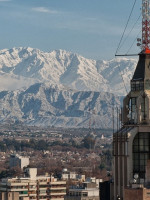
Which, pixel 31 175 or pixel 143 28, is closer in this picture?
pixel 143 28

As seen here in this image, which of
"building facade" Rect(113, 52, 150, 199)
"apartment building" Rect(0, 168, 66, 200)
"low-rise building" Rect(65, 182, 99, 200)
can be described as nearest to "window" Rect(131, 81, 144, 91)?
"building facade" Rect(113, 52, 150, 199)

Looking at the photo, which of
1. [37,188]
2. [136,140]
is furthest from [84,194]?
[136,140]

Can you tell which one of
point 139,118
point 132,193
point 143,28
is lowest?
point 132,193

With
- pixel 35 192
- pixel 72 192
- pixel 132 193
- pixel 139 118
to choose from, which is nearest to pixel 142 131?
pixel 139 118

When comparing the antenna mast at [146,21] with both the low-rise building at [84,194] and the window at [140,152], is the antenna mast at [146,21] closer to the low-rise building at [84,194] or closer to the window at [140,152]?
the window at [140,152]

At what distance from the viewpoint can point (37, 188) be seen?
16700 cm

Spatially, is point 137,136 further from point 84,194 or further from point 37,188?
point 37,188

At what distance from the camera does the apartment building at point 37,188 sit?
164 meters

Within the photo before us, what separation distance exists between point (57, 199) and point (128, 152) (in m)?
133

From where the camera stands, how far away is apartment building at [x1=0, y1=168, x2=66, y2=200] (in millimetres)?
164500

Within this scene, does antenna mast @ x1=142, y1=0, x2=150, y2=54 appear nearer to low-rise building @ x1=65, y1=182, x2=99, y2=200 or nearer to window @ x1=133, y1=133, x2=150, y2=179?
window @ x1=133, y1=133, x2=150, y2=179

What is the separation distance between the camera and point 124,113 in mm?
36562

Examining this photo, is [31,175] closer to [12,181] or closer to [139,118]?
[12,181]

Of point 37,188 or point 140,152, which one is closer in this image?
point 140,152
